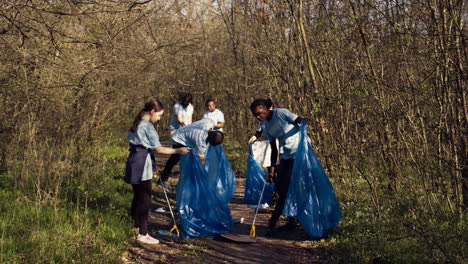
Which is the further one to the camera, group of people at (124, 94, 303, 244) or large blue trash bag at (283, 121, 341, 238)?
large blue trash bag at (283, 121, 341, 238)

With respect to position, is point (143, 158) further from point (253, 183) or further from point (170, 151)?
point (253, 183)

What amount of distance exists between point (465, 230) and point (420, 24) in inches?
97.9

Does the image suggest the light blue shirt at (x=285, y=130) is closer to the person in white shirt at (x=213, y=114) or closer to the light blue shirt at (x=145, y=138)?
the light blue shirt at (x=145, y=138)

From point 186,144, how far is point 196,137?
262mm

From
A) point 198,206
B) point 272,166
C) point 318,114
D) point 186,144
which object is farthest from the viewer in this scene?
point 318,114

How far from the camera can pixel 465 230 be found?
4.94 m

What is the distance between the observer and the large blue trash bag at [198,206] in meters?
6.13

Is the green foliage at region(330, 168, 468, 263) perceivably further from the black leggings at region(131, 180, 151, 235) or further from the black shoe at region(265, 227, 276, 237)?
the black leggings at region(131, 180, 151, 235)

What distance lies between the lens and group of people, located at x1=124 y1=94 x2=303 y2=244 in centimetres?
562

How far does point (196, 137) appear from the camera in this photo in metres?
7.40

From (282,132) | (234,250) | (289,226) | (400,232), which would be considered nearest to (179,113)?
(282,132)

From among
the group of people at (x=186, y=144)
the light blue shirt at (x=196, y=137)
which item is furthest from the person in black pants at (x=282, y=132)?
the light blue shirt at (x=196, y=137)

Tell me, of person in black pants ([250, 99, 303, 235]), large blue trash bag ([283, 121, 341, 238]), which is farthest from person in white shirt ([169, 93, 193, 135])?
large blue trash bag ([283, 121, 341, 238])

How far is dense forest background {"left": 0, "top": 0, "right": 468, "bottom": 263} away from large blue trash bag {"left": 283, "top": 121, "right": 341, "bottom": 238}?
26 centimetres
